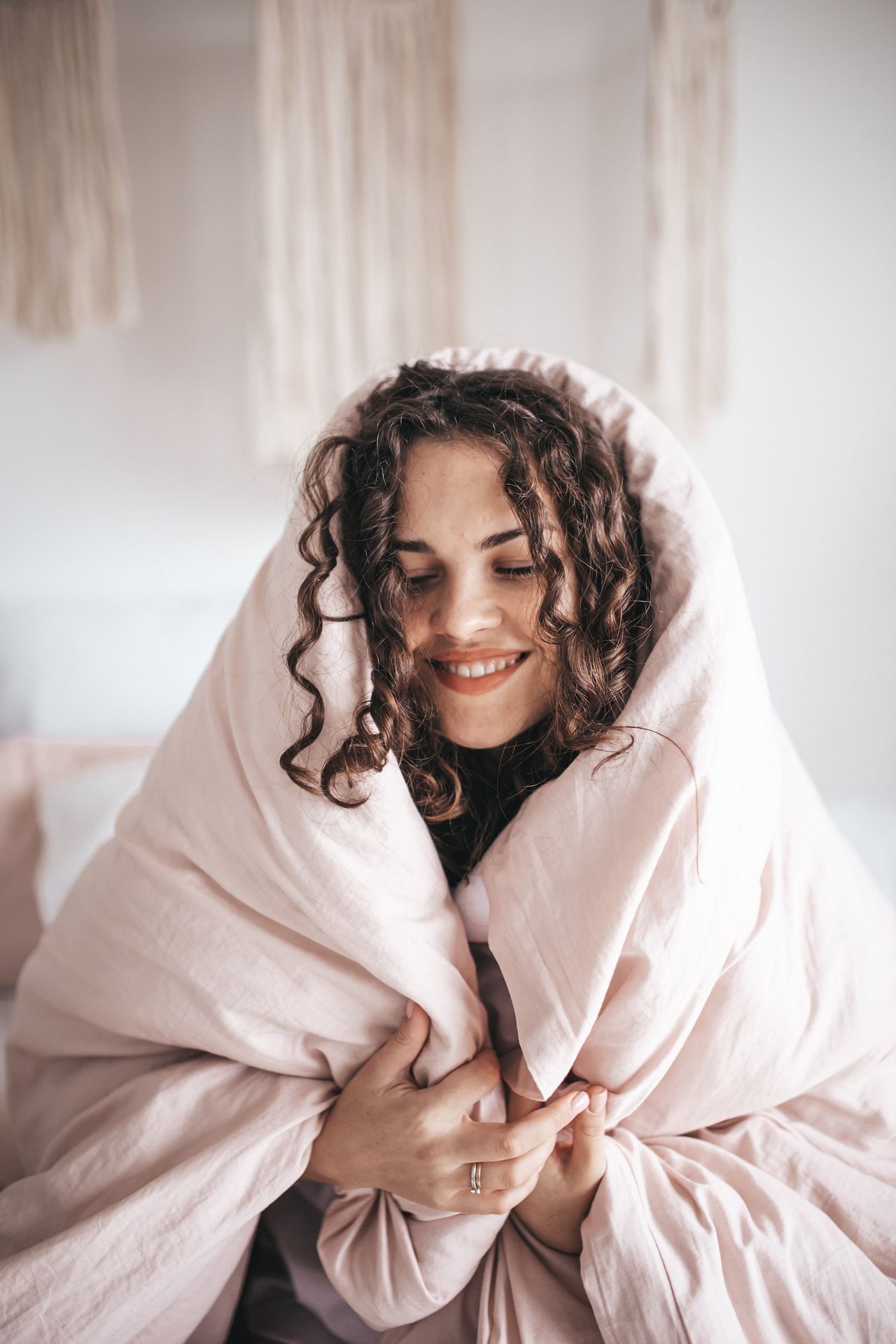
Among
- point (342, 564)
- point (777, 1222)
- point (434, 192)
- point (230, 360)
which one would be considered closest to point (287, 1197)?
point (777, 1222)

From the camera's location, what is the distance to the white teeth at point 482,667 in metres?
0.80

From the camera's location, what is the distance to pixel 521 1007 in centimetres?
73

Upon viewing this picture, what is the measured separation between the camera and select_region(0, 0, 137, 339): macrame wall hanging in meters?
Answer: 1.33

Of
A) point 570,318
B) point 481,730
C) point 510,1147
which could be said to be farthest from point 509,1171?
point 570,318

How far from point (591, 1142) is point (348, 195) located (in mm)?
1329

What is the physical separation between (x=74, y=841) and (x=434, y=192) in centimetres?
112

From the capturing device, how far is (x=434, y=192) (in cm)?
140

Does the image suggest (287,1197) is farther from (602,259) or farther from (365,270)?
(602,259)

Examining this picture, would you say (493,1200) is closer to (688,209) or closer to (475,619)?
(475,619)

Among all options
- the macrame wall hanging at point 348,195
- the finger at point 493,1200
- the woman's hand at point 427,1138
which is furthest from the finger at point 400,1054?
the macrame wall hanging at point 348,195

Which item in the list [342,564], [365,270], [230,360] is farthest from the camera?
[230,360]

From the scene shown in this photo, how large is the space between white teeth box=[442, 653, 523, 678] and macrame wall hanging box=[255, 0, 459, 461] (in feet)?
2.31

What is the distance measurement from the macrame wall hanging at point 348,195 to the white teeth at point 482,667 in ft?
2.31

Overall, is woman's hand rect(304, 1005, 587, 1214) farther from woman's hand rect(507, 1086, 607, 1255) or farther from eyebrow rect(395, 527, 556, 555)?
eyebrow rect(395, 527, 556, 555)
